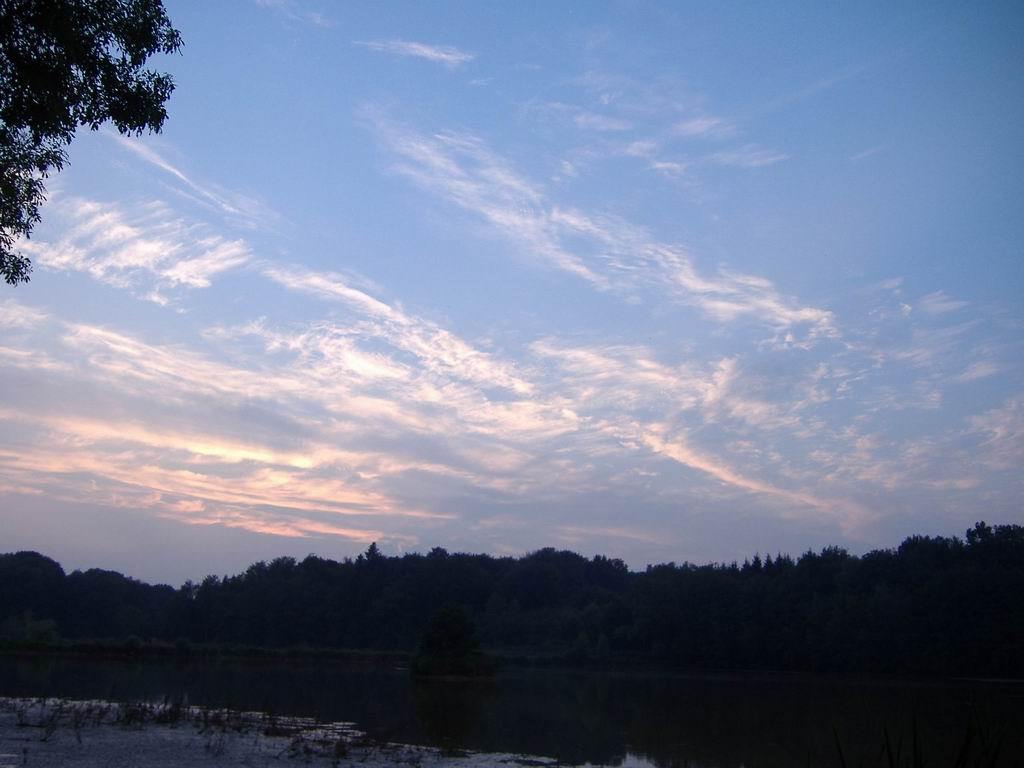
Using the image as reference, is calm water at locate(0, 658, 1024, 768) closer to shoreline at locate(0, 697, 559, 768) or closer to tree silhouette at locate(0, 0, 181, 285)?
shoreline at locate(0, 697, 559, 768)

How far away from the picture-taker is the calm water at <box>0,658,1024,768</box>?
2217 cm

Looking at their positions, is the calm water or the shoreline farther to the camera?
the calm water

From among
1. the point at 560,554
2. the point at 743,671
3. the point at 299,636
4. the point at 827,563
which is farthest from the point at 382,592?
the point at 827,563

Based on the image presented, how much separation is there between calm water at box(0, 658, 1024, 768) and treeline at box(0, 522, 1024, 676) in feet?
80.7

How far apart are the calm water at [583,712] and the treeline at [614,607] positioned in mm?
24612

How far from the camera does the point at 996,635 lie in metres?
71.3

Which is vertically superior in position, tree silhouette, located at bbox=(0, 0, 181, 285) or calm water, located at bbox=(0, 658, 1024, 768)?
tree silhouette, located at bbox=(0, 0, 181, 285)

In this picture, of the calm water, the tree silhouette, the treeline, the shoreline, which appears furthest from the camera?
the treeline

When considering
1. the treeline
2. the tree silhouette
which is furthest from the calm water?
the treeline

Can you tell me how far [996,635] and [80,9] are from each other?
7958 cm

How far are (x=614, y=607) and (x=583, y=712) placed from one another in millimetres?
67683

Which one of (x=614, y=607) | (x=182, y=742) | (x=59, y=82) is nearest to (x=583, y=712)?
(x=182, y=742)

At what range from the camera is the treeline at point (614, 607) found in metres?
75.2

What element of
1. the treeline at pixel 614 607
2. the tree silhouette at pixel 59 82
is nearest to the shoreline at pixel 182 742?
the tree silhouette at pixel 59 82
